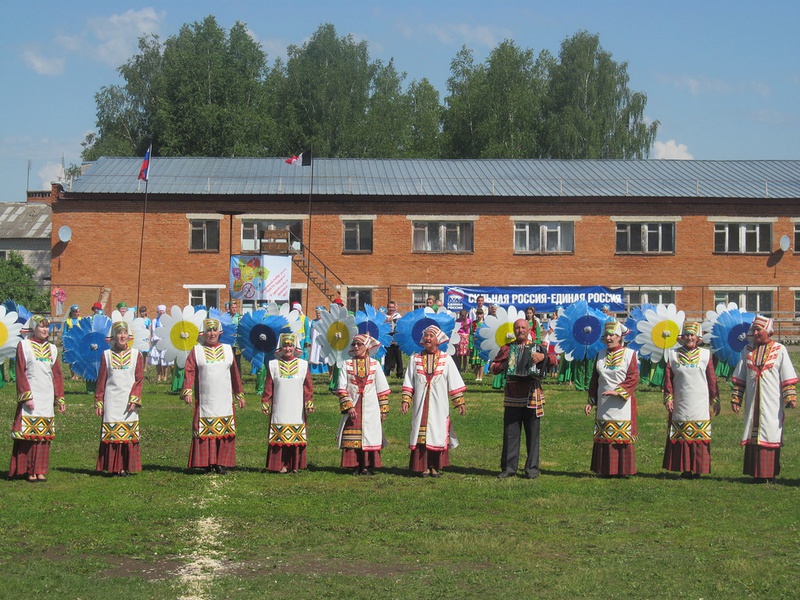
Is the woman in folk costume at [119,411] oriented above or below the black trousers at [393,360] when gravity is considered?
below

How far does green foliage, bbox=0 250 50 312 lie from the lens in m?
46.0

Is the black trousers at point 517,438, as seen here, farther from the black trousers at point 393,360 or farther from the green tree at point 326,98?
the green tree at point 326,98

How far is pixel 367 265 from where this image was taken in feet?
142

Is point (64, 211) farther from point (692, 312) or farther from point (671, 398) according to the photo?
point (671, 398)

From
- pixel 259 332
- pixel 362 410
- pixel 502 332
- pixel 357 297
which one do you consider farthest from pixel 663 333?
pixel 357 297

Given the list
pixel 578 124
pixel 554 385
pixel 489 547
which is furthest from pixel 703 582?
pixel 578 124

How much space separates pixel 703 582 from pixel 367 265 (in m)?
35.8

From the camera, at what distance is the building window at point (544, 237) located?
4391 centimetres

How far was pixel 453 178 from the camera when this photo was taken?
4553 cm

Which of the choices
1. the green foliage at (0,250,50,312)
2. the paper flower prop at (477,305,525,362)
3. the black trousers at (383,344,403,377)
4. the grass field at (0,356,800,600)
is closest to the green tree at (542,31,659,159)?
the green foliage at (0,250,50,312)

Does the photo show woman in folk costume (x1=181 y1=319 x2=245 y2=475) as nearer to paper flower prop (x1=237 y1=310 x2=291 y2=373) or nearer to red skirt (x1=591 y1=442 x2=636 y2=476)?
red skirt (x1=591 y1=442 x2=636 y2=476)

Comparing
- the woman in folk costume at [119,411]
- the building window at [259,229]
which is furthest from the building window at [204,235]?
the woman in folk costume at [119,411]

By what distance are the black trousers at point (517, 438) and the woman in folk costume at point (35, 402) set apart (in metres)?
4.91

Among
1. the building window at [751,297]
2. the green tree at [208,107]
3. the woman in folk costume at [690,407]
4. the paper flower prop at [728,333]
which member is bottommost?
the woman in folk costume at [690,407]
